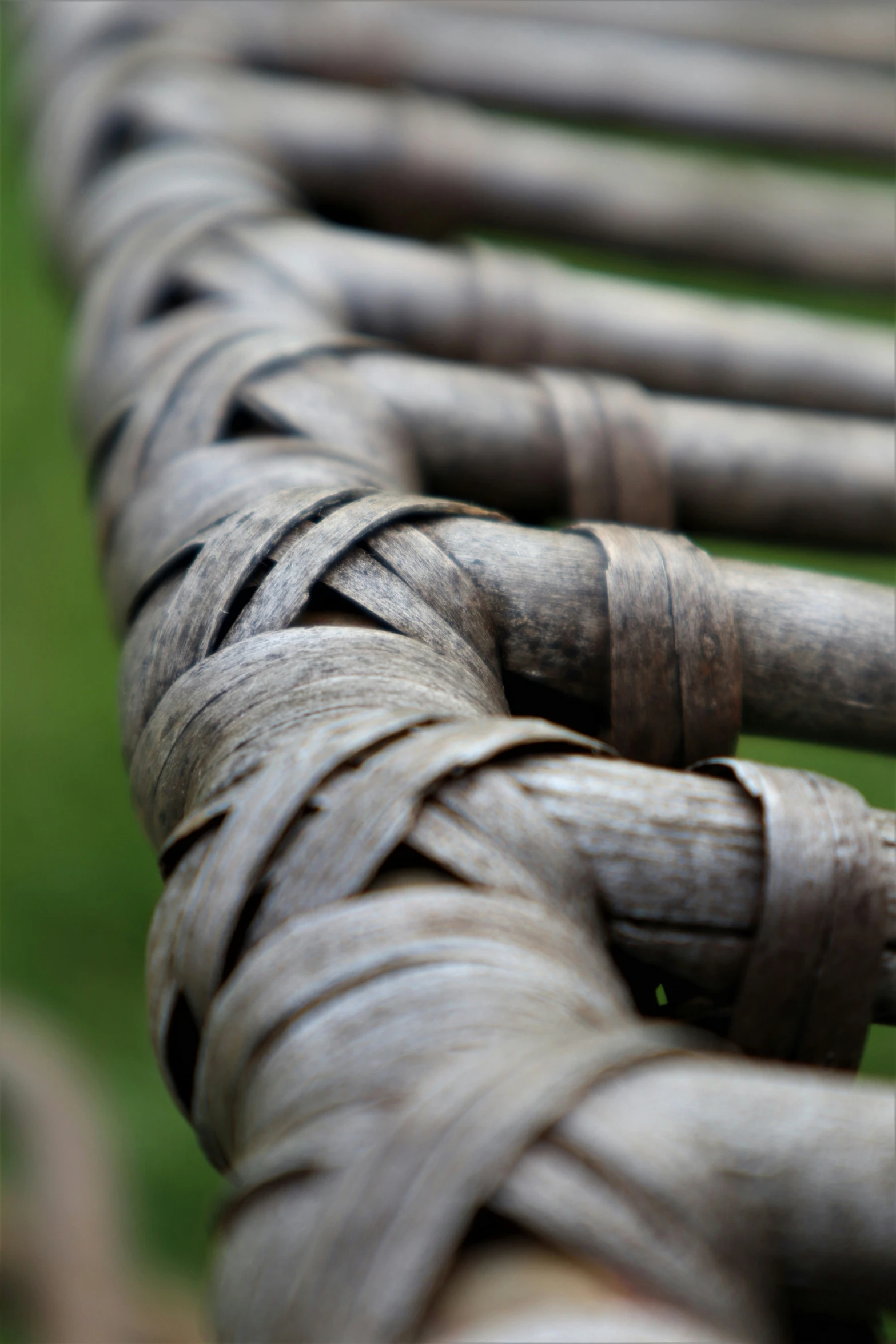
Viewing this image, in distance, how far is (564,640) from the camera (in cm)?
37

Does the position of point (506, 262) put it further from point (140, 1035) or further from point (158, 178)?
point (140, 1035)

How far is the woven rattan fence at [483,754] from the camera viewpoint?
22 cm

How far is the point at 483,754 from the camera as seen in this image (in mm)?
282

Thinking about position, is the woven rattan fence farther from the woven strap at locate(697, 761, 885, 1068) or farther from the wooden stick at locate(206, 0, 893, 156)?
the wooden stick at locate(206, 0, 893, 156)

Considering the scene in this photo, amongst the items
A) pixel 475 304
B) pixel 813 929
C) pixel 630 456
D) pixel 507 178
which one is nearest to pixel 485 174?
pixel 507 178

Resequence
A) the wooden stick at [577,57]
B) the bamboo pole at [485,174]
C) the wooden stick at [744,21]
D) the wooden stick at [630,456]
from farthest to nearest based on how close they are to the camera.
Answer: the wooden stick at [744,21]
the wooden stick at [577,57]
the bamboo pole at [485,174]
the wooden stick at [630,456]

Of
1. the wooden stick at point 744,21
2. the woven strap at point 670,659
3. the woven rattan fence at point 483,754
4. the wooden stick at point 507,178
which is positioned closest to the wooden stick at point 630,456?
the woven rattan fence at point 483,754

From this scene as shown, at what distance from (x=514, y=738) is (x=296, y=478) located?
0.16 metres

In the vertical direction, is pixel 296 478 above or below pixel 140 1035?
above

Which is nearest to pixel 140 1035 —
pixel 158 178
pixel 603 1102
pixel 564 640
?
pixel 158 178

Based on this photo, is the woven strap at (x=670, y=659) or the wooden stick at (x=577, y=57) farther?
the wooden stick at (x=577, y=57)

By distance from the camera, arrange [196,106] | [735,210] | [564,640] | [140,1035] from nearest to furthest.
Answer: [564,640] → [196,106] → [735,210] → [140,1035]

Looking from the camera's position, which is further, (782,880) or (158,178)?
(158,178)

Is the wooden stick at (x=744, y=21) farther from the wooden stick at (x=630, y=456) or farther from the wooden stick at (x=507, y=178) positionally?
the wooden stick at (x=630, y=456)
